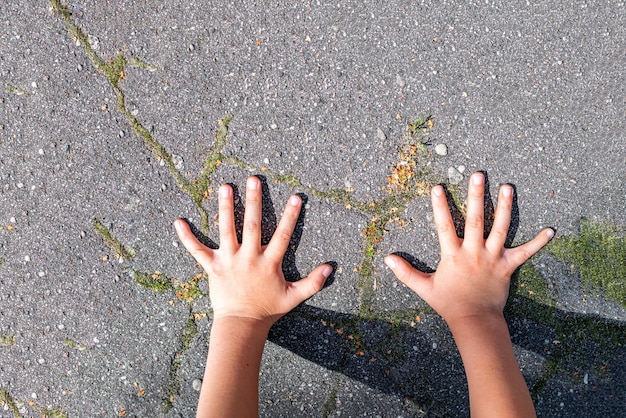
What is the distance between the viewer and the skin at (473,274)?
1983mm

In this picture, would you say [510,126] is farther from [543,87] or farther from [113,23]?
[113,23]

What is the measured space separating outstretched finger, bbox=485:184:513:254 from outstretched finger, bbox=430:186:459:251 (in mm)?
149

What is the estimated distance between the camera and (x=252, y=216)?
2059 mm

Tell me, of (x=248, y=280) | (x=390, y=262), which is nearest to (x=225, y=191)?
(x=248, y=280)

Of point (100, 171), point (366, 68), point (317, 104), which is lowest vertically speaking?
point (100, 171)

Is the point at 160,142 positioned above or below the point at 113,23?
below

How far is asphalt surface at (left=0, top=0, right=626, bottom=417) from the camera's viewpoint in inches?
81.7

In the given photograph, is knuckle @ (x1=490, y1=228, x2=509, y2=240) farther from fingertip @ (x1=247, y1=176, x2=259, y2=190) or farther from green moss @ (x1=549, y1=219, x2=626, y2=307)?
fingertip @ (x1=247, y1=176, x2=259, y2=190)

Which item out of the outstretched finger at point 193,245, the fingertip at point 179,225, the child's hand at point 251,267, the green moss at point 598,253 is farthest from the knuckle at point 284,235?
the green moss at point 598,253

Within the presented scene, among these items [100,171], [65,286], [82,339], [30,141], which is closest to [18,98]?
[30,141]

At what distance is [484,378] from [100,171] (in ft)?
6.07

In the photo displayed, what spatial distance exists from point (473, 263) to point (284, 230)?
0.82m

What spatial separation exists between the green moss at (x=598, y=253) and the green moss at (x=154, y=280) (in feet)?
5.64

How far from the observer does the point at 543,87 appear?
2.07 meters
